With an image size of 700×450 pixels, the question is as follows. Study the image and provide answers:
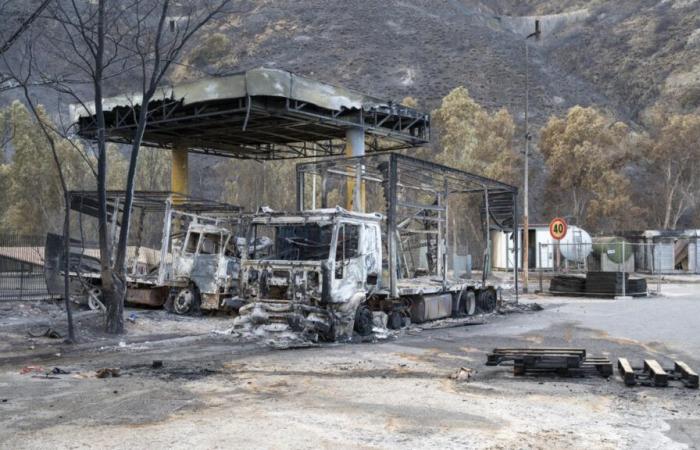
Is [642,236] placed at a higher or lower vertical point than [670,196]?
lower

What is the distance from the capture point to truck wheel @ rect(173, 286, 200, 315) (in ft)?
60.7

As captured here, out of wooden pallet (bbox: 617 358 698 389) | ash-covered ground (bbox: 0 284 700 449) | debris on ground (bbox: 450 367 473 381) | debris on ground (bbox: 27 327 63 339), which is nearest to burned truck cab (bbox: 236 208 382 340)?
ash-covered ground (bbox: 0 284 700 449)

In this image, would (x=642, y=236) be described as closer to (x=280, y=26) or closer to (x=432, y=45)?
(x=432, y=45)

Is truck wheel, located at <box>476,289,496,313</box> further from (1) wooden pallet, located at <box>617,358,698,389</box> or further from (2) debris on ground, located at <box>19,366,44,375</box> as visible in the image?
(2) debris on ground, located at <box>19,366,44,375</box>

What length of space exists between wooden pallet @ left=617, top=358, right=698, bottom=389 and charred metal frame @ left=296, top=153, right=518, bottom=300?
617 centimetres

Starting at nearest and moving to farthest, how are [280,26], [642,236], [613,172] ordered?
[642,236]
[613,172]
[280,26]

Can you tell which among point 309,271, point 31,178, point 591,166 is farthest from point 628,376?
point 591,166

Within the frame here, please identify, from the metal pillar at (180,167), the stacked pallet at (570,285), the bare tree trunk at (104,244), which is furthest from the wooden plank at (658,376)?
the metal pillar at (180,167)

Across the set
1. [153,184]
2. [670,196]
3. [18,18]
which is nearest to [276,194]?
[153,184]

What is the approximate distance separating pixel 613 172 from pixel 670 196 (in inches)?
258

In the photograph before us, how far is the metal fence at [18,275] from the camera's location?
799 inches

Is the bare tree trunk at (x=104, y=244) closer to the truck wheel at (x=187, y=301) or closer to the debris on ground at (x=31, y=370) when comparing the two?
the truck wheel at (x=187, y=301)

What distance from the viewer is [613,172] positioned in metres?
53.1

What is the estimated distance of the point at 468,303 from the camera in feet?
64.5
